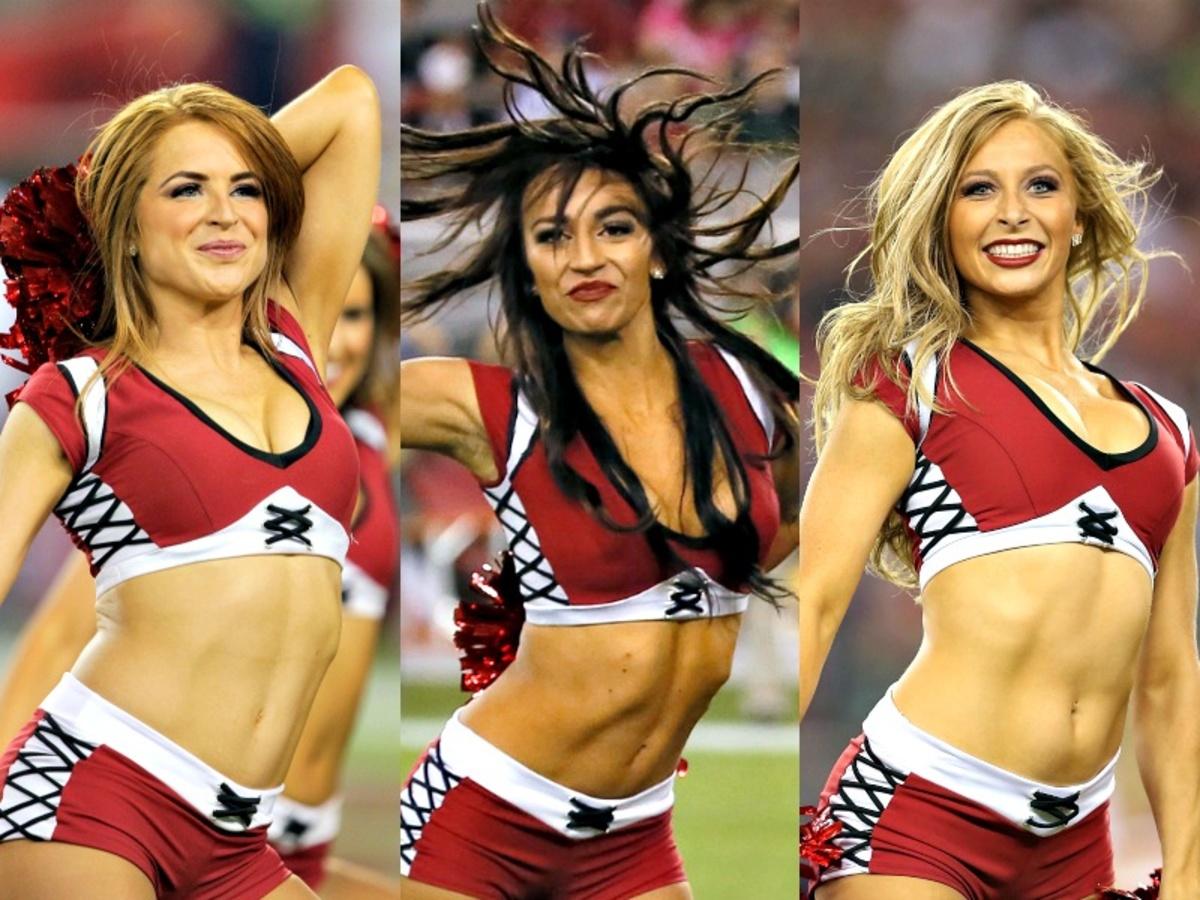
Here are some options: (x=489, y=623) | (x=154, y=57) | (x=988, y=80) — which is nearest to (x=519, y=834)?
(x=489, y=623)

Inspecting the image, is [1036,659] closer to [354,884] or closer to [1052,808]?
[1052,808]

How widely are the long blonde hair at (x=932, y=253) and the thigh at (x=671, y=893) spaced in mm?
626

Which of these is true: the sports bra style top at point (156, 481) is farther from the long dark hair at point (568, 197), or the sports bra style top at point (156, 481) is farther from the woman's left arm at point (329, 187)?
the long dark hair at point (568, 197)

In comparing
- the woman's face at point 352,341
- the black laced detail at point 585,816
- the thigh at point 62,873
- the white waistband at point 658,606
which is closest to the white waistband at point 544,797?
the black laced detail at point 585,816

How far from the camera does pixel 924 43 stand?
3.19 m

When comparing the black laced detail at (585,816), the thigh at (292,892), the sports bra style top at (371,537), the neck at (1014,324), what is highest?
the neck at (1014,324)

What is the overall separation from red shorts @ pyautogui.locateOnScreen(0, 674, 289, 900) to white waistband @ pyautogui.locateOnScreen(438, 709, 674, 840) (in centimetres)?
36

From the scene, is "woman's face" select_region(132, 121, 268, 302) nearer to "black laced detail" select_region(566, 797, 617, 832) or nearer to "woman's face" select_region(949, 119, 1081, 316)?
"black laced detail" select_region(566, 797, 617, 832)

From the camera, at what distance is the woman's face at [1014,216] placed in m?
2.75

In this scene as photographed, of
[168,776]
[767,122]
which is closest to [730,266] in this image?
[767,122]

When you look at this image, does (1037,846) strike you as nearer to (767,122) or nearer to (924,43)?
(767,122)

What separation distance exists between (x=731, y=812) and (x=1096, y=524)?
2.48ft

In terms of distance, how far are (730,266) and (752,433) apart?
28 cm

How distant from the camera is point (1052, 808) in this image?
2664mm
